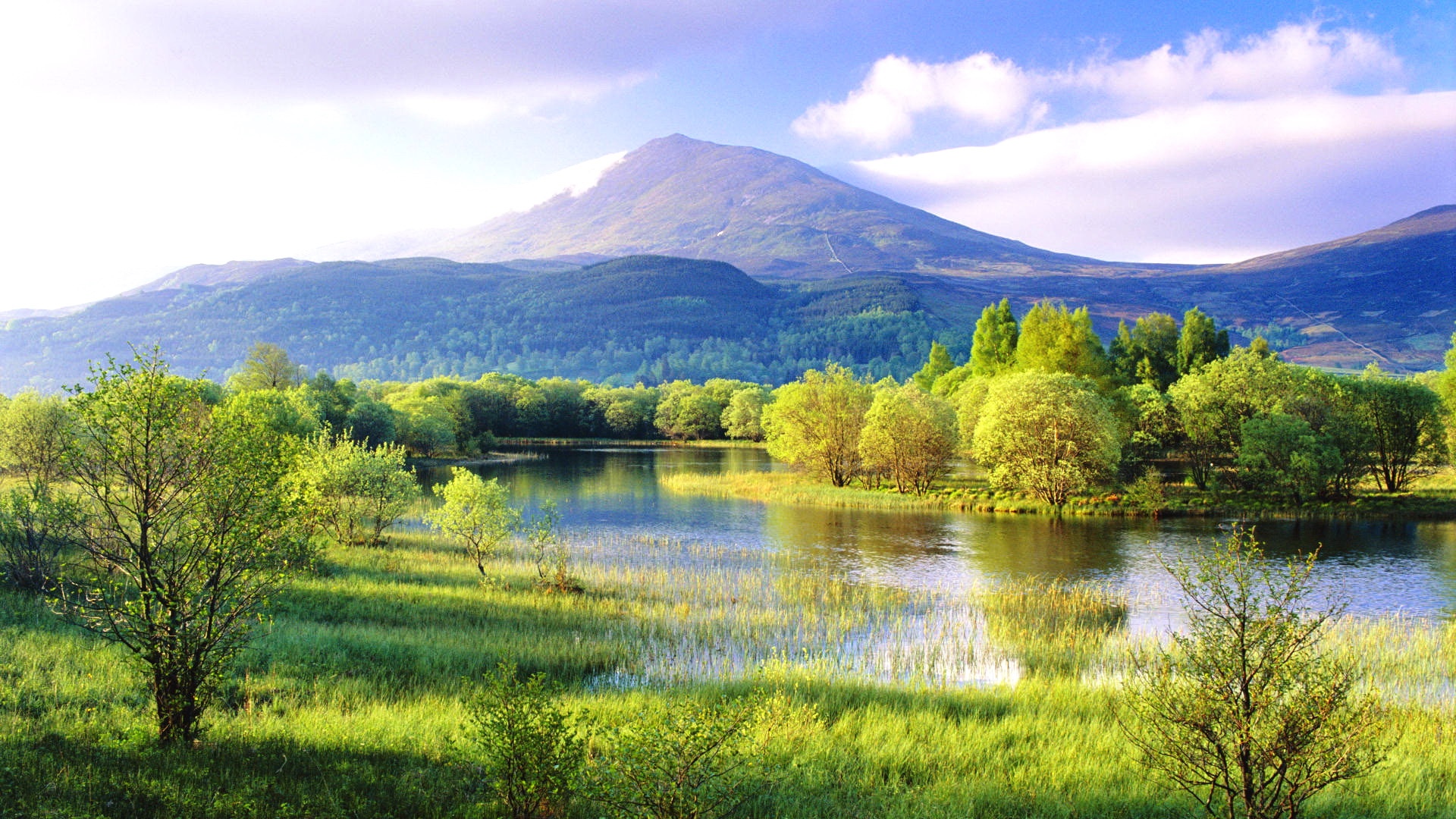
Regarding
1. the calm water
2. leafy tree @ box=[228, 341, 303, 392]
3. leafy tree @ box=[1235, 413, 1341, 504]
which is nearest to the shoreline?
leafy tree @ box=[1235, 413, 1341, 504]

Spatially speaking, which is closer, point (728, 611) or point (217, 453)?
point (217, 453)

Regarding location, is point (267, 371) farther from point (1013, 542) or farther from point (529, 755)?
point (529, 755)

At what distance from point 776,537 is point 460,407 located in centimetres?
7520

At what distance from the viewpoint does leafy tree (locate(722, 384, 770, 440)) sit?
123312 mm

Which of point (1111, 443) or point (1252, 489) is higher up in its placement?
point (1111, 443)

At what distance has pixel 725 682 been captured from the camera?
1631 centimetres

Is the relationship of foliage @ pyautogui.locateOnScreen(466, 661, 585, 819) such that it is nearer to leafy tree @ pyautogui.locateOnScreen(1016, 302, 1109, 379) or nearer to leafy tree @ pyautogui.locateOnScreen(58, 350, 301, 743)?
leafy tree @ pyautogui.locateOnScreen(58, 350, 301, 743)

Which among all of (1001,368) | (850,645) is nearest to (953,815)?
(850,645)

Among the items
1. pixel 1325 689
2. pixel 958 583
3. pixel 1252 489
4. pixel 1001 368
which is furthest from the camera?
pixel 1001 368

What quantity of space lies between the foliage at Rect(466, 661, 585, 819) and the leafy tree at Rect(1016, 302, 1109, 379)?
7236 centimetres

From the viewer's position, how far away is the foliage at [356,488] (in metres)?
30.9

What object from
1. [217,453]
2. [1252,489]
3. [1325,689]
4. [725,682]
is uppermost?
[217,453]

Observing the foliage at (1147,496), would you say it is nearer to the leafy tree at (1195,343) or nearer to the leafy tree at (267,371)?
the leafy tree at (1195,343)

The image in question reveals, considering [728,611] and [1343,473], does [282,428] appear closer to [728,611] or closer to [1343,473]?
[728,611]
